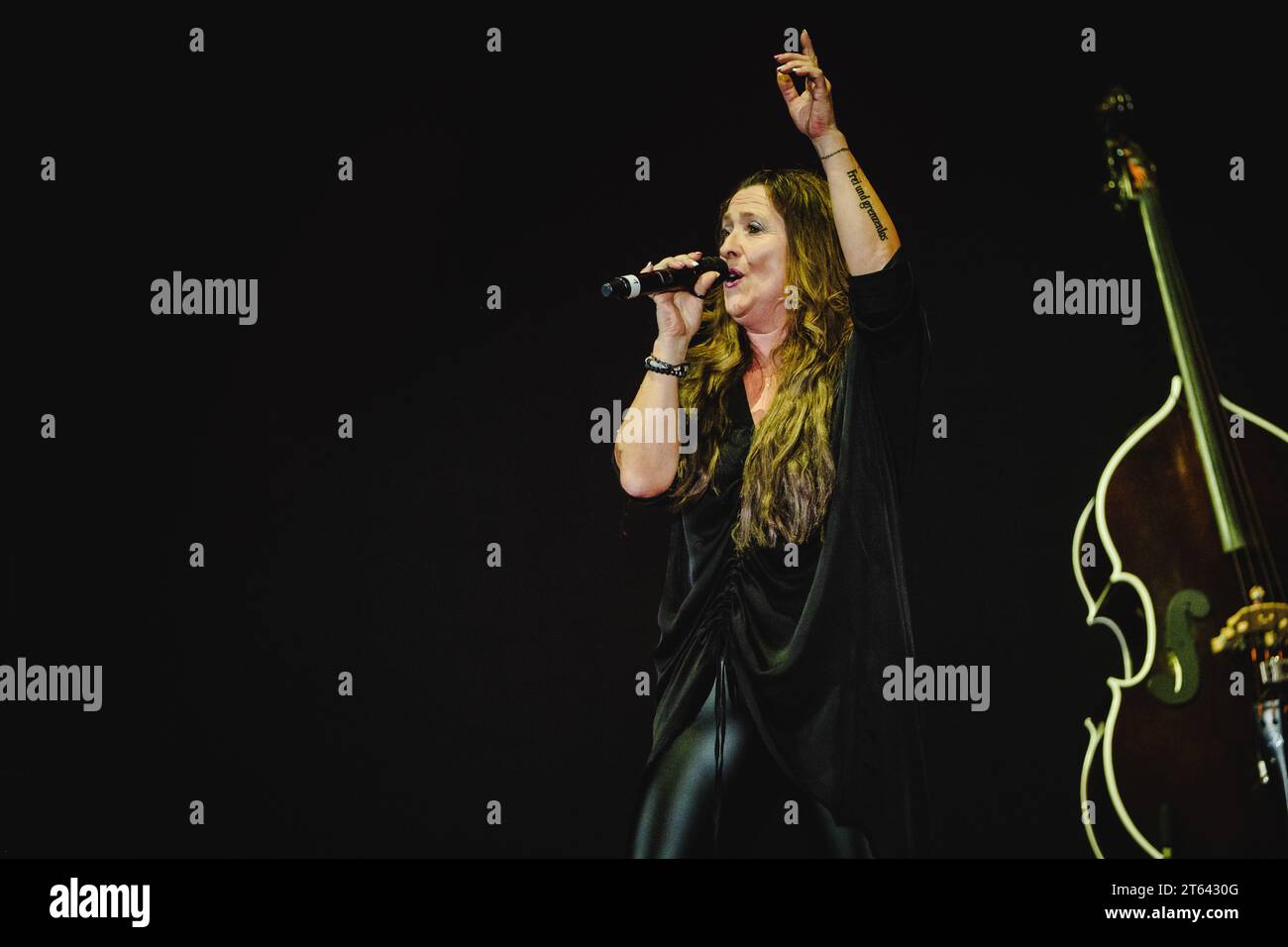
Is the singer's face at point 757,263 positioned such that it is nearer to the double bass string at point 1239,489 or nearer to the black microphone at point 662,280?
the black microphone at point 662,280

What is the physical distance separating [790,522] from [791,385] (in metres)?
0.33

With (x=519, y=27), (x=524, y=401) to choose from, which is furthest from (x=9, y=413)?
(x=519, y=27)

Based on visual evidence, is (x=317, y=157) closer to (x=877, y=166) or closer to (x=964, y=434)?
(x=877, y=166)

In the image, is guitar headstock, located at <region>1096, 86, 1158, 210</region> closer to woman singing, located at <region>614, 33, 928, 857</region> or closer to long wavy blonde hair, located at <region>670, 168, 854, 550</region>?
woman singing, located at <region>614, 33, 928, 857</region>

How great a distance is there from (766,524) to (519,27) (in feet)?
4.78

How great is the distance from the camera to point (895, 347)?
10.6ft

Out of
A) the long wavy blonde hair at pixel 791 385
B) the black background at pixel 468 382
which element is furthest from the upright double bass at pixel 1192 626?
the long wavy blonde hair at pixel 791 385

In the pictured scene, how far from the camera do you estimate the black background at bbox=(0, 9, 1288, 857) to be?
3281 millimetres

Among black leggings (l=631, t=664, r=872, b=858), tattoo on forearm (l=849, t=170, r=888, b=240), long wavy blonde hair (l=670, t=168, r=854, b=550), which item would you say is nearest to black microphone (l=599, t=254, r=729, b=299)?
long wavy blonde hair (l=670, t=168, r=854, b=550)

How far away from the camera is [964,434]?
10.8 ft

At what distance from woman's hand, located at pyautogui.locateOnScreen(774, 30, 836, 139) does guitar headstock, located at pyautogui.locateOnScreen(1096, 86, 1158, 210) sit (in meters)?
0.64

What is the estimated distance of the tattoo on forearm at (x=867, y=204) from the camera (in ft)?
10.7

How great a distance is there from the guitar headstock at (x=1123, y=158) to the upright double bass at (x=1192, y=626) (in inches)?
9.4

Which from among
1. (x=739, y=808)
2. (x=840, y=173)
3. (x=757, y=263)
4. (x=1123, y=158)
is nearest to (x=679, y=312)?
(x=757, y=263)
